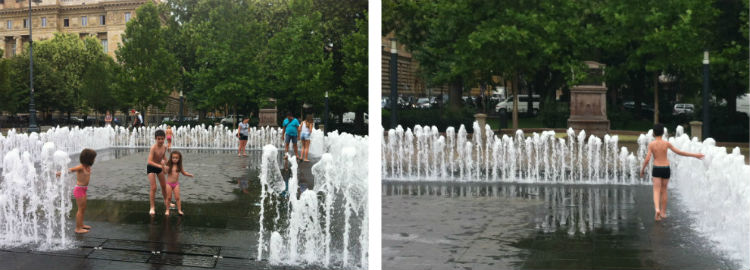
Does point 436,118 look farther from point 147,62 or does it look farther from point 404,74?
point 147,62

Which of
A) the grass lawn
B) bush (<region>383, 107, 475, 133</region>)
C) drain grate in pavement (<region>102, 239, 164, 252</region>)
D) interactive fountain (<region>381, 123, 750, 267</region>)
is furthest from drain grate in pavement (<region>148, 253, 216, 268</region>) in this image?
the grass lawn

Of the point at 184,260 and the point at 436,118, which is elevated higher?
the point at 436,118

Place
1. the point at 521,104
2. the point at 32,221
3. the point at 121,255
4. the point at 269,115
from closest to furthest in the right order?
1. the point at 121,255
2. the point at 32,221
3. the point at 269,115
4. the point at 521,104

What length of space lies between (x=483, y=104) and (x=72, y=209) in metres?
22.8

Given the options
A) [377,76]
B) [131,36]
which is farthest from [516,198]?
[131,36]

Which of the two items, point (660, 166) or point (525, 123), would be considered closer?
point (660, 166)

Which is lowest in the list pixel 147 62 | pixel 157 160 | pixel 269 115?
pixel 157 160

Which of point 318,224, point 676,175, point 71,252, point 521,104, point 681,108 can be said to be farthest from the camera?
point 521,104

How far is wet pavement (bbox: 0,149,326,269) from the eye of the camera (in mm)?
5797

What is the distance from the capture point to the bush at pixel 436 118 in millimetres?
22734

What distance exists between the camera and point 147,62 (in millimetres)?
37469

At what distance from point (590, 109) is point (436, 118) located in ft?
16.2

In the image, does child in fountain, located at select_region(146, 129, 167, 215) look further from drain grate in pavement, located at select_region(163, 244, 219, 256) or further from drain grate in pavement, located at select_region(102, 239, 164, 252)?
drain grate in pavement, located at select_region(163, 244, 219, 256)

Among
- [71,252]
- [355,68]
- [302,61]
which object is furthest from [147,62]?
[71,252]
